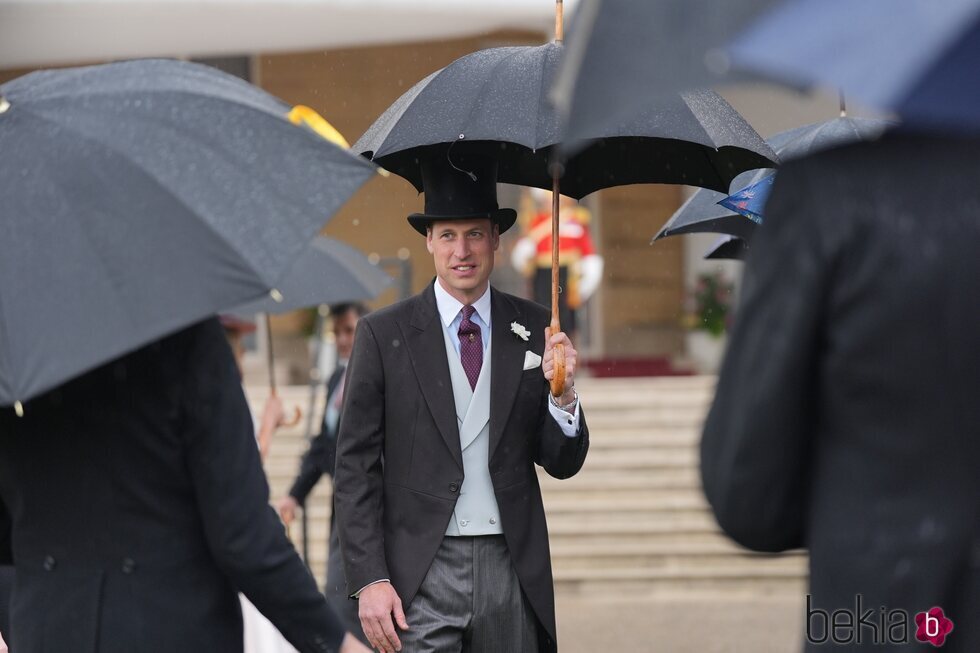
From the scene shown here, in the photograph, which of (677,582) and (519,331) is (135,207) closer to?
(519,331)

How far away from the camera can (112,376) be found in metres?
2.99

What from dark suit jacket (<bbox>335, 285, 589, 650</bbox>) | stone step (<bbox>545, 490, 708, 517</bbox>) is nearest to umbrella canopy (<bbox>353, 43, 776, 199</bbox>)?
dark suit jacket (<bbox>335, 285, 589, 650</bbox>)

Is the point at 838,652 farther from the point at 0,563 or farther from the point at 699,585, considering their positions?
the point at 699,585

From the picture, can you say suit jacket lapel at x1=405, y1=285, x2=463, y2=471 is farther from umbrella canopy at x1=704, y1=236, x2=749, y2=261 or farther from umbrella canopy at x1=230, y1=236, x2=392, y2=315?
umbrella canopy at x1=704, y1=236, x2=749, y2=261

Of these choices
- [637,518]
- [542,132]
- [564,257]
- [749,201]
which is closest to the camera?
[542,132]

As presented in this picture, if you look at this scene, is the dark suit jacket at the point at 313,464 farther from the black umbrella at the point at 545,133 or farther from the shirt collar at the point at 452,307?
the shirt collar at the point at 452,307

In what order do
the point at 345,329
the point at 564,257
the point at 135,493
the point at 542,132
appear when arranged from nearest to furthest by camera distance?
the point at 135,493 < the point at 542,132 < the point at 345,329 < the point at 564,257

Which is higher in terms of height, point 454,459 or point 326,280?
point 326,280

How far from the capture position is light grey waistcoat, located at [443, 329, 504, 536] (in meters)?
4.25

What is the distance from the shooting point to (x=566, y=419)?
4246mm

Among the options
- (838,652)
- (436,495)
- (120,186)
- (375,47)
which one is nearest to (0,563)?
(120,186)

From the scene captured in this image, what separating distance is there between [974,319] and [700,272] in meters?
15.0

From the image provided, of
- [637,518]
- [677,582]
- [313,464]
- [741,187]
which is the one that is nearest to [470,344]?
[741,187]

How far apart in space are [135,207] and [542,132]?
1546 millimetres
